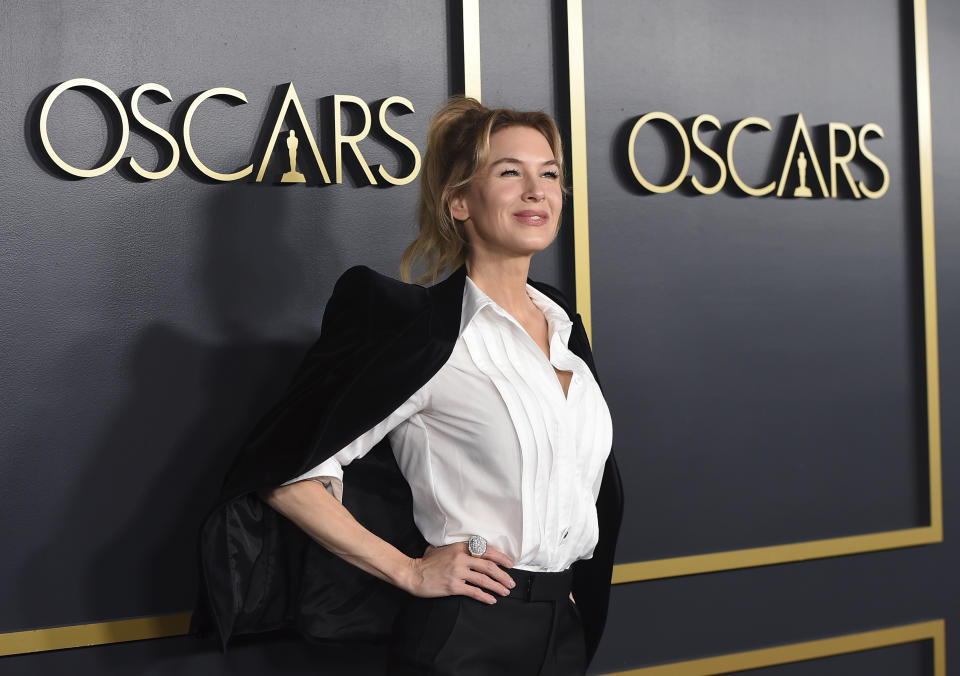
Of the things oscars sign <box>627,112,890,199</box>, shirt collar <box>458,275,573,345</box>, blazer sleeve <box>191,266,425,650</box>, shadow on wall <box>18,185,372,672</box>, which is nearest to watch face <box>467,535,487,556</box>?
blazer sleeve <box>191,266,425,650</box>

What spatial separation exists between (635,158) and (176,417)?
1390 millimetres

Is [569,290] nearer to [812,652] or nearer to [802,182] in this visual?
[802,182]

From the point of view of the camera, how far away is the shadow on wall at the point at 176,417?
2174 millimetres

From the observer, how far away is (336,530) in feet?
5.90

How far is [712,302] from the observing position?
281cm

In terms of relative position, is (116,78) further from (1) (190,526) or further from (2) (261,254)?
(1) (190,526)

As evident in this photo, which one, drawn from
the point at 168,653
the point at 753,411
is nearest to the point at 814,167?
the point at 753,411

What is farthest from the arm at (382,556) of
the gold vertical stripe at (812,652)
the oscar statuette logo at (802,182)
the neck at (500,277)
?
the oscar statuette logo at (802,182)

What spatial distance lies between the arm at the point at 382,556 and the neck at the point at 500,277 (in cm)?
50

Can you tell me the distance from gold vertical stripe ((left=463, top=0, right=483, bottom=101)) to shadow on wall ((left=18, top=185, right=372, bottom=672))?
1.84 feet

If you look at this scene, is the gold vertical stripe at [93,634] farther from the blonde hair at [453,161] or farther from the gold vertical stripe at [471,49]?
the gold vertical stripe at [471,49]

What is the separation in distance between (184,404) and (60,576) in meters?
0.45

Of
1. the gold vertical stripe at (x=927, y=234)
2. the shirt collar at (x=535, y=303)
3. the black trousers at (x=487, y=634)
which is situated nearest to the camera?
the black trousers at (x=487, y=634)

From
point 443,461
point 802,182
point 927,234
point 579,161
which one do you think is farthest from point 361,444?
point 927,234
